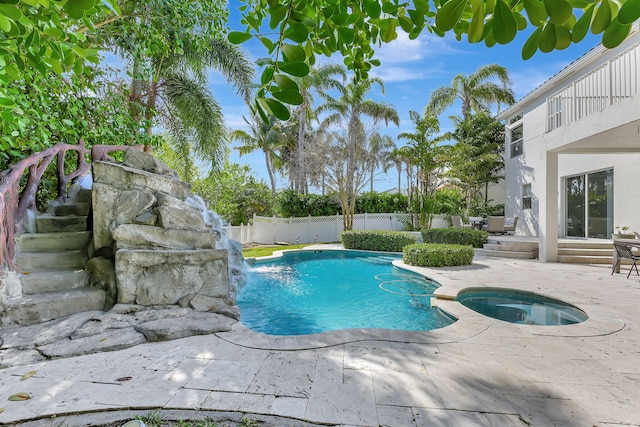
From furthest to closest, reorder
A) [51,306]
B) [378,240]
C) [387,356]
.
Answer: [378,240] < [51,306] < [387,356]

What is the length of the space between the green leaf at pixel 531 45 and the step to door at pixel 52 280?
5252mm

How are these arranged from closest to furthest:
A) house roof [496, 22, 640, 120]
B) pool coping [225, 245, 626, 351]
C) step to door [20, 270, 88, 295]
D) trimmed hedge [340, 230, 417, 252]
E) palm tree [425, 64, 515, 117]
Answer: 1. pool coping [225, 245, 626, 351]
2. step to door [20, 270, 88, 295]
3. house roof [496, 22, 640, 120]
4. trimmed hedge [340, 230, 417, 252]
5. palm tree [425, 64, 515, 117]

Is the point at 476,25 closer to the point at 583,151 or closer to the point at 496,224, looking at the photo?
the point at 583,151

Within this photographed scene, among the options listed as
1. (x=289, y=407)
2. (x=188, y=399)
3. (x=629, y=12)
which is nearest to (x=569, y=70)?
(x=629, y=12)

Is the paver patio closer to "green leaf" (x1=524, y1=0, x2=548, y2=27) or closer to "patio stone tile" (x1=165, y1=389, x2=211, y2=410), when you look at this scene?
"patio stone tile" (x1=165, y1=389, x2=211, y2=410)

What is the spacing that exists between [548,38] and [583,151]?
10.4 meters

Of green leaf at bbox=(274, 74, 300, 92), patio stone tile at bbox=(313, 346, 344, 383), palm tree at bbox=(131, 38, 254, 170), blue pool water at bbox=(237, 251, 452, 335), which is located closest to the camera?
green leaf at bbox=(274, 74, 300, 92)

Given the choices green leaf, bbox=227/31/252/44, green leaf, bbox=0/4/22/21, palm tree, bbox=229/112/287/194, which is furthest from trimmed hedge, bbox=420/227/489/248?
palm tree, bbox=229/112/287/194

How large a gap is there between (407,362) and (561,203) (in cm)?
1291

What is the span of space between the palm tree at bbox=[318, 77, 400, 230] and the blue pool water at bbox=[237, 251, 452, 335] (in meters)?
7.31

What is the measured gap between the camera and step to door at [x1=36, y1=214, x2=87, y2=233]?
466 centimetres

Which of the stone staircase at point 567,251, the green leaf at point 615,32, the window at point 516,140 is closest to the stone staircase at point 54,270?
the green leaf at point 615,32

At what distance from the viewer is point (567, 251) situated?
9180mm

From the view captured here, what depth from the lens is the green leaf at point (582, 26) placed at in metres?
0.82
